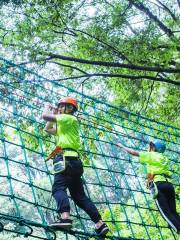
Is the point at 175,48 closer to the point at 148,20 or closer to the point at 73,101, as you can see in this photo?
the point at 148,20

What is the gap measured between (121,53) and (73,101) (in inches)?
92.8

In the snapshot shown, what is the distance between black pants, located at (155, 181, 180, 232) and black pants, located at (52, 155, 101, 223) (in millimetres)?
694

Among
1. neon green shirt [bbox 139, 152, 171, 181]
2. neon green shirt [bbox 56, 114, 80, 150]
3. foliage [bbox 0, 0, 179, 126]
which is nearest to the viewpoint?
neon green shirt [bbox 56, 114, 80, 150]

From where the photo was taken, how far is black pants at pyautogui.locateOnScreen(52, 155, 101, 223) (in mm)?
2340

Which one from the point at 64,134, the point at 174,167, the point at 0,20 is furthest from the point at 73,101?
the point at 174,167

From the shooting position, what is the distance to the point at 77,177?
2.48 meters

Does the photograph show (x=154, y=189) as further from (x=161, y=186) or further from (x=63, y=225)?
(x=63, y=225)

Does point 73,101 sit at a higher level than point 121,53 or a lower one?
lower

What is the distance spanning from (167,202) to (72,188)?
86 cm

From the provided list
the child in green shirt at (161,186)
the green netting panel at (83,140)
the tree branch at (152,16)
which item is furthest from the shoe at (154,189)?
the tree branch at (152,16)

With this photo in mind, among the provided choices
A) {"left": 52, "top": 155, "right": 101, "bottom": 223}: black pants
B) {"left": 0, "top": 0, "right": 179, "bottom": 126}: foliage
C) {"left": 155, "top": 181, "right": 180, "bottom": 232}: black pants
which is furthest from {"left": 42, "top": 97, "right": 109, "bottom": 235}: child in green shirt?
{"left": 0, "top": 0, "right": 179, "bottom": 126}: foliage

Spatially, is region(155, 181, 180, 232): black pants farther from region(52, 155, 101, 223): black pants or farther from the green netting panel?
region(52, 155, 101, 223): black pants

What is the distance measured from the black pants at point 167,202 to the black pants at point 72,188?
69 cm

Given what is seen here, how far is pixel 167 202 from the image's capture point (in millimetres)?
3051
